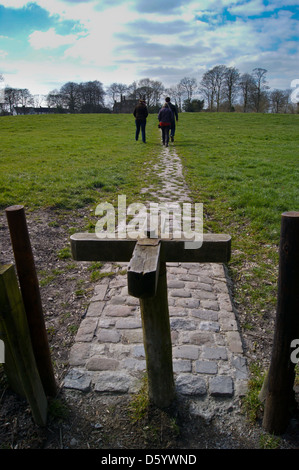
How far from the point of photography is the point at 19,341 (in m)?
2.11

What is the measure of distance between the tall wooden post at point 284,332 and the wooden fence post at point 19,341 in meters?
1.56

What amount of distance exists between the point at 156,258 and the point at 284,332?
37.8 inches

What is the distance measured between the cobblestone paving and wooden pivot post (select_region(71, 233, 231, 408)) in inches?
→ 16.1

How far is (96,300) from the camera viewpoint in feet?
12.7

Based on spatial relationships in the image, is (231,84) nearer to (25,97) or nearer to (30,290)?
(25,97)

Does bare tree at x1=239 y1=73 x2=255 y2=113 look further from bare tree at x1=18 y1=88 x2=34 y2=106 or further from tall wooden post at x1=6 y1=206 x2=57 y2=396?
tall wooden post at x1=6 y1=206 x2=57 y2=396

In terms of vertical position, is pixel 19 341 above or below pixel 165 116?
below

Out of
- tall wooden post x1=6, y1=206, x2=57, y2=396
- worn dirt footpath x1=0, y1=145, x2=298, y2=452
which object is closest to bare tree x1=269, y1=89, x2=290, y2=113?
worn dirt footpath x1=0, y1=145, x2=298, y2=452

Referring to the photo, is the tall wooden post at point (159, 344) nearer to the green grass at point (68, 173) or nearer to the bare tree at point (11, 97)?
the green grass at point (68, 173)

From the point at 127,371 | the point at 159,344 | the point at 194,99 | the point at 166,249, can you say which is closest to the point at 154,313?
the point at 159,344

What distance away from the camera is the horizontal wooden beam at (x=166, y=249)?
6.81 feet
